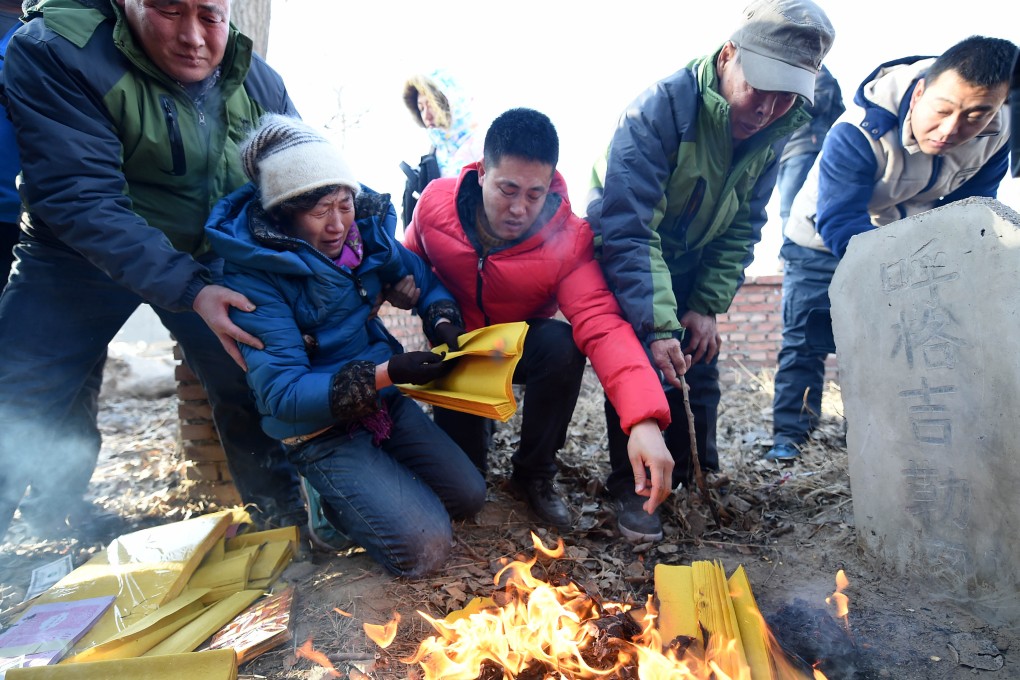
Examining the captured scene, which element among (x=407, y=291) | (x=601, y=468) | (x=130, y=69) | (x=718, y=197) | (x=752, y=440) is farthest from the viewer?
(x=752, y=440)

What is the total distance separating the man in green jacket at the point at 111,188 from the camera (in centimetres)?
228

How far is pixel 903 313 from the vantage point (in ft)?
7.69

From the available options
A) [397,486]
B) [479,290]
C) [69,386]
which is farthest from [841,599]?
[69,386]

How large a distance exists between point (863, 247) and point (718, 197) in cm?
78

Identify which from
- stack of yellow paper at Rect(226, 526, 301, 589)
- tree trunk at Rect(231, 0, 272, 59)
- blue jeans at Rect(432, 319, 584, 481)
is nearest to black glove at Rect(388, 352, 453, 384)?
blue jeans at Rect(432, 319, 584, 481)

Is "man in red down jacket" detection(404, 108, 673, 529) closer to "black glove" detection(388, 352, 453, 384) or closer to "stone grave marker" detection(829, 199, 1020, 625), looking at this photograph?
"black glove" detection(388, 352, 453, 384)

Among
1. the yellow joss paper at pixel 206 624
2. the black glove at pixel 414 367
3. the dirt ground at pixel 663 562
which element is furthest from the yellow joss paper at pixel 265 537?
the black glove at pixel 414 367

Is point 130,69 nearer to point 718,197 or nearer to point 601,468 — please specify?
point 718,197

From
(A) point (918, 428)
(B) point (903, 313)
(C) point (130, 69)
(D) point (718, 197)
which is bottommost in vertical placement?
(A) point (918, 428)

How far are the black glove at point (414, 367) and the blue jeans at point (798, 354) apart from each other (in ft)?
9.03

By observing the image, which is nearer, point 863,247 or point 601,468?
point 863,247

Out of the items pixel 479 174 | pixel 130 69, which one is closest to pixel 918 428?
pixel 479 174

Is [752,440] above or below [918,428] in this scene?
below

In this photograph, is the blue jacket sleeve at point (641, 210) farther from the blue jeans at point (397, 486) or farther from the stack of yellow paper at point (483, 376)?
the blue jeans at point (397, 486)
